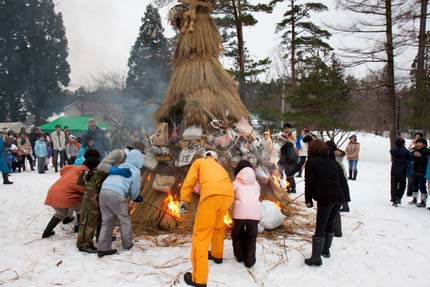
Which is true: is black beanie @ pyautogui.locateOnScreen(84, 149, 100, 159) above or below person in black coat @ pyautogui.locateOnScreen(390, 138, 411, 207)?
above

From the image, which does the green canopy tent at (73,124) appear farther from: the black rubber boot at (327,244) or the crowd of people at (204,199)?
the black rubber boot at (327,244)

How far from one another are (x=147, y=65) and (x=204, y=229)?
61.9ft

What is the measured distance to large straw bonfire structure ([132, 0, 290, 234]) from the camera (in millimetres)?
5348

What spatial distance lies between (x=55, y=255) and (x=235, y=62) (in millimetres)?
13765

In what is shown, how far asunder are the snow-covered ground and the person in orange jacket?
267mm

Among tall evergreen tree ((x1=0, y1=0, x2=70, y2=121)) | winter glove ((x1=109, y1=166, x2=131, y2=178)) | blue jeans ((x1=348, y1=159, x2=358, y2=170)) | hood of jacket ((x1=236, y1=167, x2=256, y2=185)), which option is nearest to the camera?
hood of jacket ((x1=236, y1=167, x2=256, y2=185))

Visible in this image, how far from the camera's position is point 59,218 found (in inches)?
193

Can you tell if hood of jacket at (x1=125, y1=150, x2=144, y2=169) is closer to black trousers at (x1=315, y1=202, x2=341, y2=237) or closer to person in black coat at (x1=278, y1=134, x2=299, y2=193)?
black trousers at (x1=315, y1=202, x2=341, y2=237)

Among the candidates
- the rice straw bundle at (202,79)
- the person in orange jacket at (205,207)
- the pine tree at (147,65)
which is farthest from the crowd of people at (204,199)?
the pine tree at (147,65)

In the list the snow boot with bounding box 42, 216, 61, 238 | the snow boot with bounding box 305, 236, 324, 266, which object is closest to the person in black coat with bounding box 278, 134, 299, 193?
the snow boot with bounding box 305, 236, 324, 266

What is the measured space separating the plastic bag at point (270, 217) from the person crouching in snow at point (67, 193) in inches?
108

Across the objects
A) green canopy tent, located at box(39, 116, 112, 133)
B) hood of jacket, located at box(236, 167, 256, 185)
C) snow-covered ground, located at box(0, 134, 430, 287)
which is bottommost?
snow-covered ground, located at box(0, 134, 430, 287)

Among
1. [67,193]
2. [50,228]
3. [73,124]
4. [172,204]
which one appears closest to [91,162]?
[67,193]

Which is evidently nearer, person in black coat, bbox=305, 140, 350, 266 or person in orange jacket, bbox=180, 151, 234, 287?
person in orange jacket, bbox=180, 151, 234, 287
